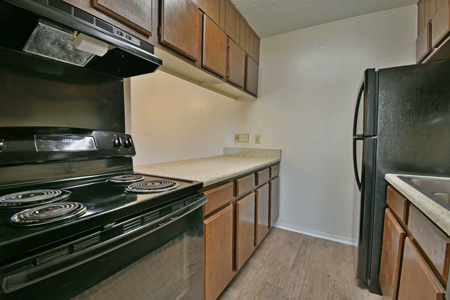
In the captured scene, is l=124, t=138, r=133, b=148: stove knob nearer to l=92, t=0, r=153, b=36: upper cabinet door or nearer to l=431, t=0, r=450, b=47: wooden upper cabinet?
l=92, t=0, r=153, b=36: upper cabinet door

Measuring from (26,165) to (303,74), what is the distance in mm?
2440

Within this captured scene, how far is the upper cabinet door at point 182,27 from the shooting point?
46.0 inches

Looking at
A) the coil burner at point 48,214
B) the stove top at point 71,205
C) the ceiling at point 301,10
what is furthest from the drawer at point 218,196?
the ceiling at point 301,10

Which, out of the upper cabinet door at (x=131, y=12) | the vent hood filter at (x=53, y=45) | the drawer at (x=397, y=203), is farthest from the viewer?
the drawer at (x=397, y=203)

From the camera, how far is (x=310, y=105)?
90.3 inches

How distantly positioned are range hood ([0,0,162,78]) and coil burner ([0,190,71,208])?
1.91 ft

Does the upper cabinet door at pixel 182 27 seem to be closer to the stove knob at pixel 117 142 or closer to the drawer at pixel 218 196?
the stove knob at pixel 117 142

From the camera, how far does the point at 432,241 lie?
73 centimetres

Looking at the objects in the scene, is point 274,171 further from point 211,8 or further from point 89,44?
point 89,44

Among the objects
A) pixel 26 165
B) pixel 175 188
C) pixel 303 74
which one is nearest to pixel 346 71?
pixel 303 74

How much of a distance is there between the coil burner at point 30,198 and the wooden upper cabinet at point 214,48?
1.17 m

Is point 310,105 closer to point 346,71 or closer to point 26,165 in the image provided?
point 346,71

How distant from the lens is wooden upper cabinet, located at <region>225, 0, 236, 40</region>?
178 centimetres

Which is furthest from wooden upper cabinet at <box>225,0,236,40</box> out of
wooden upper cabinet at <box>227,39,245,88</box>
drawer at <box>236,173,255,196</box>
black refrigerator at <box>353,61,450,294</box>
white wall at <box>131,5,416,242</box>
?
drawer at <box>236,173,255,196</box>
